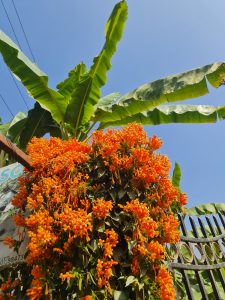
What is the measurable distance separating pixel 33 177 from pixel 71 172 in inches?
15.1

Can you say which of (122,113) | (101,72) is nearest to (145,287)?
(122,113)

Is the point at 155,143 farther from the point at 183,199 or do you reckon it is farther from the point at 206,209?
the point at 206,209

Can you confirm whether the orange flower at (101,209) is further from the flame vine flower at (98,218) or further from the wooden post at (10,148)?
the wooden post at (10,148)

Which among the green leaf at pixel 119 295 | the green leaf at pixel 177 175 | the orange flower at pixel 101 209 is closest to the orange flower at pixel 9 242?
the orange flower at pixel 101 209

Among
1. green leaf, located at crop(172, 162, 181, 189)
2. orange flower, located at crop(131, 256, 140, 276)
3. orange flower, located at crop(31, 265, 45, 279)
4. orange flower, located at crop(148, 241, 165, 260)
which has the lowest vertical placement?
orange flower, located at crop(31, 265, 45, 279)

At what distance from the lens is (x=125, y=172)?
2818 millimetres

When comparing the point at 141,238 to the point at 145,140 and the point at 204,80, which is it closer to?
the point at 145,140

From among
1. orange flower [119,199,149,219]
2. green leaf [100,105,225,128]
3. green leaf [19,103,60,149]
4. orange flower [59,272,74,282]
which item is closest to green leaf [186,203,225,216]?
green leaf [100,105,225,128]

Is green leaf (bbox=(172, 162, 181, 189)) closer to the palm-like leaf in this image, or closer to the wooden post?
the palm-like leaf

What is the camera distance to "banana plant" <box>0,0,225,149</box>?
4562 mm

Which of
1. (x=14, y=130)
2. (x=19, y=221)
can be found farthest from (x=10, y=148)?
(x=14, y=130)

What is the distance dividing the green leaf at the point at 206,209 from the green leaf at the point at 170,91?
7.08 feet

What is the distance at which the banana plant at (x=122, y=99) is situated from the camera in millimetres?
4562

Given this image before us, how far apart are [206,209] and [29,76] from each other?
3864mm
